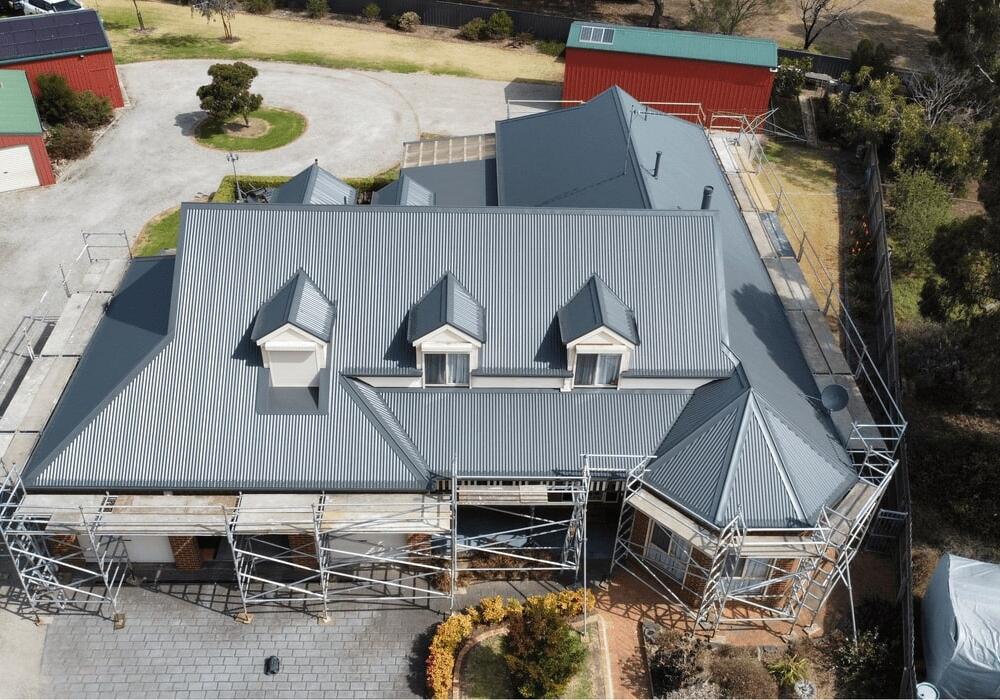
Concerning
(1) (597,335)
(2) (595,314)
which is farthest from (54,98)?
(1) (597,335)

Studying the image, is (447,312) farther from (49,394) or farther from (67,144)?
(67,144)

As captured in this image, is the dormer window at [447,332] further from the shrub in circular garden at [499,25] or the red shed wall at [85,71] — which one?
the shrub in circular garden at [499,25]

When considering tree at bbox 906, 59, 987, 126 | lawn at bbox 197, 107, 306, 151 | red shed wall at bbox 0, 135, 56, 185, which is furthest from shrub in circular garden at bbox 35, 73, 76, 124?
tree at bbox 906, 59, 987, 126

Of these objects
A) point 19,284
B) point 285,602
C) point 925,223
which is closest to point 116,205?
point 19,284

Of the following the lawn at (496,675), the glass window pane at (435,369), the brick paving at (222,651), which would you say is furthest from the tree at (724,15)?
the brick paving at (222,651)

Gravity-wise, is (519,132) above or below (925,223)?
above

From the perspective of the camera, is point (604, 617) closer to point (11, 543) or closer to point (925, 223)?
point (11, 543)
